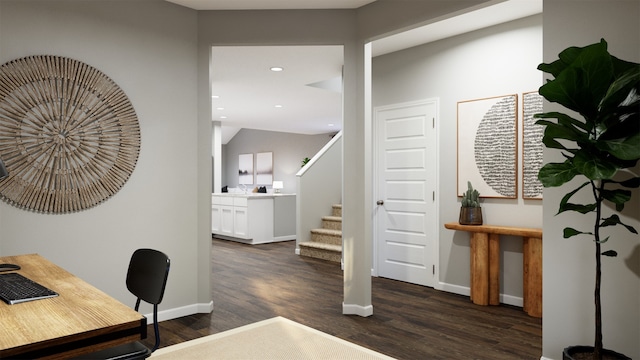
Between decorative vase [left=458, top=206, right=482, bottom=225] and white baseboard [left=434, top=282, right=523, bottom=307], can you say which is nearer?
white baseboard [left=434, top=282, right=523, bottom=307]

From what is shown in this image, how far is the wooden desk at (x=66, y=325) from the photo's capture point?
123 cm

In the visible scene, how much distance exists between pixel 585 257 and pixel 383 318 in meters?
1.70

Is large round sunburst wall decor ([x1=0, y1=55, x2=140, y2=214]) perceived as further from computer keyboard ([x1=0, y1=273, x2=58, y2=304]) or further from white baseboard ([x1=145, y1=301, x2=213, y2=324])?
computer keyboard ([x1=0, y1=273, x2=58, y2=304])

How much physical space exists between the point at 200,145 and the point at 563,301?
9.64ft

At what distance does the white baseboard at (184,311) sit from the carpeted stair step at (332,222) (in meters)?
3.35

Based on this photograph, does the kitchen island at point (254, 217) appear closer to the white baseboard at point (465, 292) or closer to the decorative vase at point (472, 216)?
the white baseboard at point (465, 292)

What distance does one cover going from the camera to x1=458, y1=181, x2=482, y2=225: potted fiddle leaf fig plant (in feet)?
13.9

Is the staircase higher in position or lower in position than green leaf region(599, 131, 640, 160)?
lower

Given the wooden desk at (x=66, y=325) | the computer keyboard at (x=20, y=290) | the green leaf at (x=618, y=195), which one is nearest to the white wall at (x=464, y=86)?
the green leaf at (x=618, y=195)

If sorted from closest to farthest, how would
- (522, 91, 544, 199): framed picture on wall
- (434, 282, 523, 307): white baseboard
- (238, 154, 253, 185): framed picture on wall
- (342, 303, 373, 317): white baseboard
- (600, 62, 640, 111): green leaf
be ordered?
(600, 62, 640, 111): green leaf < (342, 303, 373, 317): white baseboard < (522, 91, 544, 199): framed picture on wall < (434, 282, 523, 307): white baseboard < (238, 154, 253, 185): framed picture on wall

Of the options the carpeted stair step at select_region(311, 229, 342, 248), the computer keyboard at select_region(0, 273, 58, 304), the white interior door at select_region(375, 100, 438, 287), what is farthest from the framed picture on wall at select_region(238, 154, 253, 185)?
the computer keyboard at select_region(0, 273, 58, 304)

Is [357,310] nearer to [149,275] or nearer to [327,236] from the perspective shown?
[149,275]

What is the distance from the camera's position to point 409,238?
4973 millimetres

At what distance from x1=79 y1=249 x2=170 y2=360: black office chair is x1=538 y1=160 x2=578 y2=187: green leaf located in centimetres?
186
